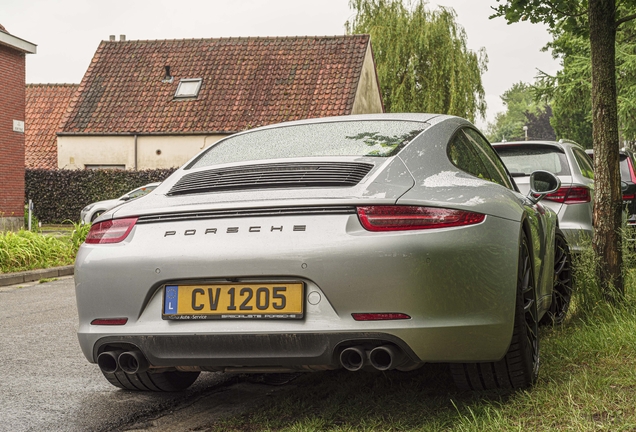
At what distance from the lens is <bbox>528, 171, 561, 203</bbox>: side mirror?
18.1ft

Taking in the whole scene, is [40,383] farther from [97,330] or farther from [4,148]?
[4,148]

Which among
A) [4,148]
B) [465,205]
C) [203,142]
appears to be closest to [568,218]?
[465,205]

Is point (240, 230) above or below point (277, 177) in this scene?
below

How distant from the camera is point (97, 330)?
371 cm

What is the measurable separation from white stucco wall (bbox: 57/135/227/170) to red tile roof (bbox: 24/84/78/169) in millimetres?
1758

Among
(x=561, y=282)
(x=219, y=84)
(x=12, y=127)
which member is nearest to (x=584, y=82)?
(x=219, y=84)

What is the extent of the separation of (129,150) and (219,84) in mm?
4214

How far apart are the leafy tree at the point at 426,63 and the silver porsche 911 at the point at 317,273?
33.5 m

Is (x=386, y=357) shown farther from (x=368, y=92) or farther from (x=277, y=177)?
(x=368, y=92)

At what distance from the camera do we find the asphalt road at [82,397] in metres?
4.06

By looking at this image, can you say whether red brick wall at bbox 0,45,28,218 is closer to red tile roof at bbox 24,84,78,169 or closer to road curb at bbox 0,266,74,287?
red tile roof at bbox 24,84,78,169

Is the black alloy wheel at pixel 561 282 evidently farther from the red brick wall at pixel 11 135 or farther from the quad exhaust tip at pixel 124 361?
the red brick wall at pixel 11 135

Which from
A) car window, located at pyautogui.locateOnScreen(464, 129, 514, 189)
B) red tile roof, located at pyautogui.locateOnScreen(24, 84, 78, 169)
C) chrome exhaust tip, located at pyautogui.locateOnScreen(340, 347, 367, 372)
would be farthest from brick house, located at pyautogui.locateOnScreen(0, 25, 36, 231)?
chrome exhaust tip, located at pyautogui.locateOnScreen(340, 347, 367, 372)

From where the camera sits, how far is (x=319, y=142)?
171 inches
